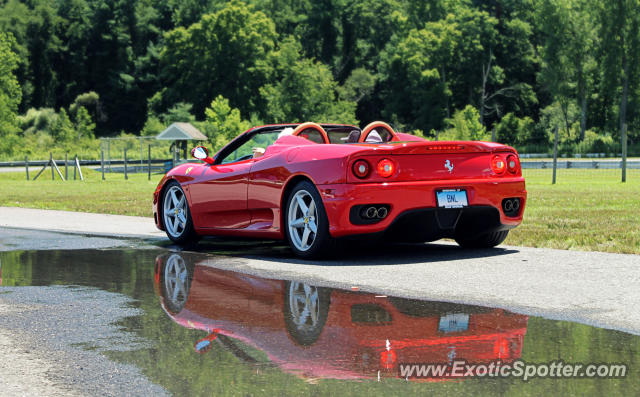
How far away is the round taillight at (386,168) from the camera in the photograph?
7.89 meters

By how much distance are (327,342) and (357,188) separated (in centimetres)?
316

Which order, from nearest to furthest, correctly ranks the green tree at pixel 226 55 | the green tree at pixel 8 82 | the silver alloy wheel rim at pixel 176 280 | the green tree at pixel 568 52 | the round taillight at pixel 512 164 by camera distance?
the silver alloy wheel rim at pixel 176 280, the round taillight at pixel 512 164, the green tree at pixel 568 52, the green tree at pixel 8 82, the green tree at pixel 226 55

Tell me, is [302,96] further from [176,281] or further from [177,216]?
[176,281]

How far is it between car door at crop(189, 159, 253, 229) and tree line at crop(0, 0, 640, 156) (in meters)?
38.4

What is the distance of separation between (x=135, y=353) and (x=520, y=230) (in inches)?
278

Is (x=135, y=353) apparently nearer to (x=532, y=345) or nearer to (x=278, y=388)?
(x=278, y=388)

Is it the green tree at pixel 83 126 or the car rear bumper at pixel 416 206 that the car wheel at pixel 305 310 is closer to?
the car rear bumper at pixel 416 206

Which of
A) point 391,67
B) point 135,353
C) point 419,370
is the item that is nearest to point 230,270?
point 135,353

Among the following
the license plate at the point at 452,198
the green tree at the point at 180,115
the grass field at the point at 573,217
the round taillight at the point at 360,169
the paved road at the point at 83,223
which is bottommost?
the paved road at the point at 83,223

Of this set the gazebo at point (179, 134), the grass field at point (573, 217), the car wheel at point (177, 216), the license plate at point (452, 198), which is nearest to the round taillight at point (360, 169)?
the license plate at point (452, 198)

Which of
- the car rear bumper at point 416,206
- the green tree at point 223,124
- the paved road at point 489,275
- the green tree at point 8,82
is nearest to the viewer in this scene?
the paved road at point 489,275

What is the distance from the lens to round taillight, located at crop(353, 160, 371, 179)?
7.85m

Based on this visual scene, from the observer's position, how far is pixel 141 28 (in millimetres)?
104375

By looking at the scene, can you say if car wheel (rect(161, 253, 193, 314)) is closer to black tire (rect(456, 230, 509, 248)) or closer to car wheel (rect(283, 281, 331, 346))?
car wheel (rect(283, 281, 331, 346))
